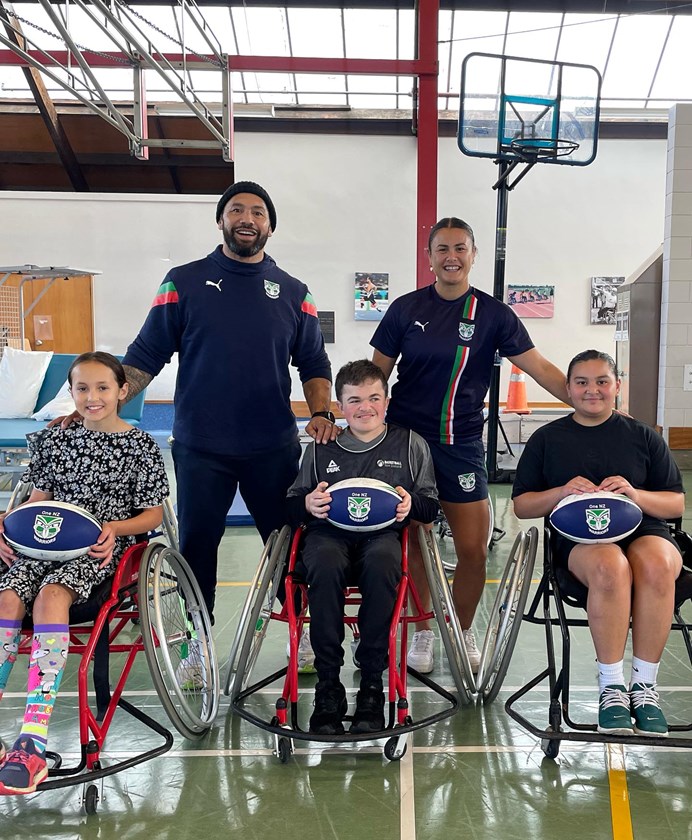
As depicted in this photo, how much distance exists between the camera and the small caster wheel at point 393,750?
6.52ft

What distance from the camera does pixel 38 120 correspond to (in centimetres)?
1061

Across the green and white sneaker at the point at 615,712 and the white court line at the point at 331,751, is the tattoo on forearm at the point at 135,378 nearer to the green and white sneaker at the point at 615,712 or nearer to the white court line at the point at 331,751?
the white court line at the point at 331,751

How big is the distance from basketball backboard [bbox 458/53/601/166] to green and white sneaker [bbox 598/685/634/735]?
3.57 metres

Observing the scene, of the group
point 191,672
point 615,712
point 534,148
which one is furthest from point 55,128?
point 615,712

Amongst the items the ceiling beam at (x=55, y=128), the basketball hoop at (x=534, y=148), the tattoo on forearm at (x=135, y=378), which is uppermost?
the ceiling beam at (x=55, y=128)

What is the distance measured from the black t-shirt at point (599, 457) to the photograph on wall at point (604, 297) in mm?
8909

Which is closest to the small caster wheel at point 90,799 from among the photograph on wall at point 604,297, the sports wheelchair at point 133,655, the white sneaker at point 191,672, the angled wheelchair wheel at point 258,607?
the sports wheelchair at point 133,655

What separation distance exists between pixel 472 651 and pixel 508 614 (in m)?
A: 0.48

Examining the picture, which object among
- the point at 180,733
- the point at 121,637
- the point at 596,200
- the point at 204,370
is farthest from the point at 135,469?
the point at 596,200

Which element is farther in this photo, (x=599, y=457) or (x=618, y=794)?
(x=599, y=457)

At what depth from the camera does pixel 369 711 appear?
199 cm

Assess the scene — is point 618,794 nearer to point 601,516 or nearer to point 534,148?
point 601,516

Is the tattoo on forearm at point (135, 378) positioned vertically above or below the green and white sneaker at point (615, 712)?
above

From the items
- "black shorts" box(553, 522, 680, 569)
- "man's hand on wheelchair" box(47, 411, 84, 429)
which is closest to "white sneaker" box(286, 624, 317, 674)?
"black shorts" box(553, 522, 680, 569)
